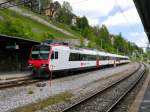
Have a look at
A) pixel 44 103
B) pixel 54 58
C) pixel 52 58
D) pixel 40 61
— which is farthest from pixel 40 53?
pixel 44 103

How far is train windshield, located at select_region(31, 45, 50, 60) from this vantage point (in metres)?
30.6

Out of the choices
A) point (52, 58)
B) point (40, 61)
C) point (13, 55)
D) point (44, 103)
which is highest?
point (13, 55)

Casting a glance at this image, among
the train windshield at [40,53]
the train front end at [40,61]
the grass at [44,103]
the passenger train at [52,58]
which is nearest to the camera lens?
the grass at [44,103]

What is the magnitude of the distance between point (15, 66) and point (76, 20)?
151 meters

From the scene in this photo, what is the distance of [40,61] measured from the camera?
30484mm

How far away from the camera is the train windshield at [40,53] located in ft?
100

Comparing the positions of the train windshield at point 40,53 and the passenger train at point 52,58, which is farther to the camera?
the train windshield at point 40,53

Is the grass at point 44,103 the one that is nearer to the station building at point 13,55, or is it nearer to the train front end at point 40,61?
the train front end at point 40,61

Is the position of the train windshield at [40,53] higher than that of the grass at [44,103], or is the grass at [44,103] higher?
the train windshield at [40,53]

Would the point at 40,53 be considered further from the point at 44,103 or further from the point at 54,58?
the point at 44,103

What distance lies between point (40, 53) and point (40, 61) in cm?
76

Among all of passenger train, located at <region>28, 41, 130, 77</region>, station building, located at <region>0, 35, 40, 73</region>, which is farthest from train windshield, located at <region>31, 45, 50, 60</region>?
station building, located at <region>0, 35, 40, 73</region>

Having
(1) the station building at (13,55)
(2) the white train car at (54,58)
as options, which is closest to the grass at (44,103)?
A: (2) the white train car at (54,58)

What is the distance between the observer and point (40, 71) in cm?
3039
